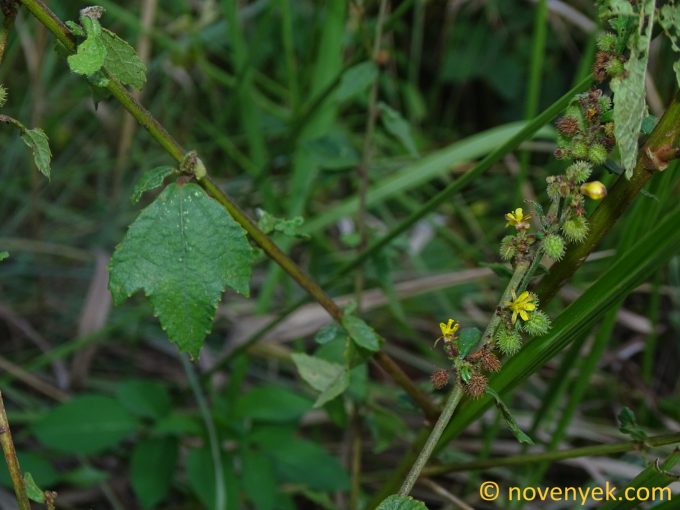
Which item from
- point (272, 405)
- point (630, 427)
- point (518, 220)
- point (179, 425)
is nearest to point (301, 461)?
point (272, 405)

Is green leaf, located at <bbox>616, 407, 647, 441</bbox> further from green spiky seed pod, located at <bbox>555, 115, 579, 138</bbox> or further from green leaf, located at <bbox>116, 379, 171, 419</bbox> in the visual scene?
green leaf, located at <bbox>116, 379, 171, 419</bbox>

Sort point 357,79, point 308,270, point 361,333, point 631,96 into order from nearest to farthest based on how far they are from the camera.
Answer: point 631,96 < point 361,333 < point 357,79 < point 308,270

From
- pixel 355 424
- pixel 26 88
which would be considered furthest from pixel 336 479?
pixel 26 88

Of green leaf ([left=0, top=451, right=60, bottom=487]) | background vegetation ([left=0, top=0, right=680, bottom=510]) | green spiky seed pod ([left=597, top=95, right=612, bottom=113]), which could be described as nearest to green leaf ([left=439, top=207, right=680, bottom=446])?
background vegetation ([left=0, top=0, right=680, bottom=510])

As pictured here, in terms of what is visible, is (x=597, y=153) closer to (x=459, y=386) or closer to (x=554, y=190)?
(x=554, y=190)

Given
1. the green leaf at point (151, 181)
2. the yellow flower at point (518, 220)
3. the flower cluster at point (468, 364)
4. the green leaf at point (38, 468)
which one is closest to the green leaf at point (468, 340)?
the flower cluster at point (468, 364)

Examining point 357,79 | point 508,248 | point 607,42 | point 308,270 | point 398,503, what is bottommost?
point 398,503
